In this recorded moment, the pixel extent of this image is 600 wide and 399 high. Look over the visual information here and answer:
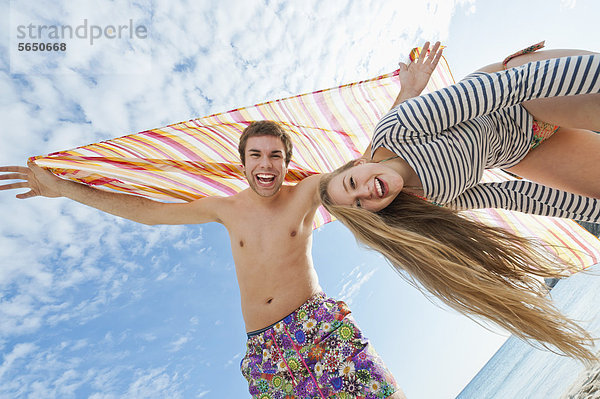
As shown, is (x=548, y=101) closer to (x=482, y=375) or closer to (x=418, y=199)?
Answer: (x=418, y=199)

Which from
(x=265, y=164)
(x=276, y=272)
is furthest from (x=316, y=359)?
(x=265, y=164)

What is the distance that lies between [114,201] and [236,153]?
1157 mm

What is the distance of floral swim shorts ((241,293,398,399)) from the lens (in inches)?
88.3

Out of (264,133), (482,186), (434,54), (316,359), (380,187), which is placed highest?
(264,133)

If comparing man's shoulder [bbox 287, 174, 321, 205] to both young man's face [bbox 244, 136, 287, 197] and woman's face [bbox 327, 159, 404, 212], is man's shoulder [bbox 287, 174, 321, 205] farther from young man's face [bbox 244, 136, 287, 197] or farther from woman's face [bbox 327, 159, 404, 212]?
woman's face [bbox 327, 159, 404, 212]

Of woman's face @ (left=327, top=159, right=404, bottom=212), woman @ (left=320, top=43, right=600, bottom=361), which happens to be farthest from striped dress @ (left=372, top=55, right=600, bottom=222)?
woman's face @ (left=327, top=159, right=404, bottom=212)

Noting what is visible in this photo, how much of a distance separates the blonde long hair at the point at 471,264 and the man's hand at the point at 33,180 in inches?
88.6

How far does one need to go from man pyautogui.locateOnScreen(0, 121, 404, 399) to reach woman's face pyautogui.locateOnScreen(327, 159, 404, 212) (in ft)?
2.08

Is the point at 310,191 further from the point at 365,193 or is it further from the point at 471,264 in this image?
the point at 471,264

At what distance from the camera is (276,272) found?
9.11ft

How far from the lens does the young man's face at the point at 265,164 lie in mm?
2939

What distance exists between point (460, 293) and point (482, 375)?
34433 mm

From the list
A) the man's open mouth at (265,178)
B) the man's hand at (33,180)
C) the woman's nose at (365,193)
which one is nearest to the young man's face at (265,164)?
the man's open mouth at (265,178)

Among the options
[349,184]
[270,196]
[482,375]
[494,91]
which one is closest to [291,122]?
[270,196]
